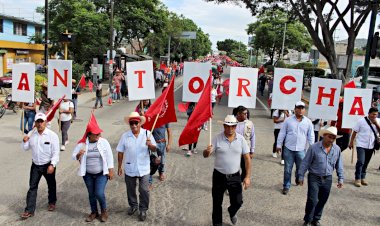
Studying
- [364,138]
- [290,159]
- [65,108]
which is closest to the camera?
[290,159]

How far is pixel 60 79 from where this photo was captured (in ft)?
29.7

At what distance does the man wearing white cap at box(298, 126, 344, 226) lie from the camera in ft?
17.9

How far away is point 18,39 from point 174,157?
35085 millimetres

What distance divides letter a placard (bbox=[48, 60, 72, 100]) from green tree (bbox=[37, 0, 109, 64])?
60.6 feet

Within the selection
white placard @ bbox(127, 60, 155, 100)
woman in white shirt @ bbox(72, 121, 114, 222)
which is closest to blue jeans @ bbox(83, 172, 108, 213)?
woman in white shirt @ bbox(72, 121, 114, 222)

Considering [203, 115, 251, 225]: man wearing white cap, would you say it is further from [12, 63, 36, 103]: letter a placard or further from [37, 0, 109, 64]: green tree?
[37, 0, 109, 64]: green tree

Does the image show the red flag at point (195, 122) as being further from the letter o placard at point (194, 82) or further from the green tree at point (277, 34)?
the green tree at point (277, 34)

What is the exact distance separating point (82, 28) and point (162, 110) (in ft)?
74.0

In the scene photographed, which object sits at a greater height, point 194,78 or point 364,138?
point 194,78

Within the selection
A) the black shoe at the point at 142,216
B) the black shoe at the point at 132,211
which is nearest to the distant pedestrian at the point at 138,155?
the black shoe at the point at 142,216

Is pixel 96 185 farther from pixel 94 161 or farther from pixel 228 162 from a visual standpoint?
pixel 228 162

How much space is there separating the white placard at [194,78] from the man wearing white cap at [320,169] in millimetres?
3470

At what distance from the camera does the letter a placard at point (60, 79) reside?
Answer: 9008 millimetres

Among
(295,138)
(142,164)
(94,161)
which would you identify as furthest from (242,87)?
(94,161)
